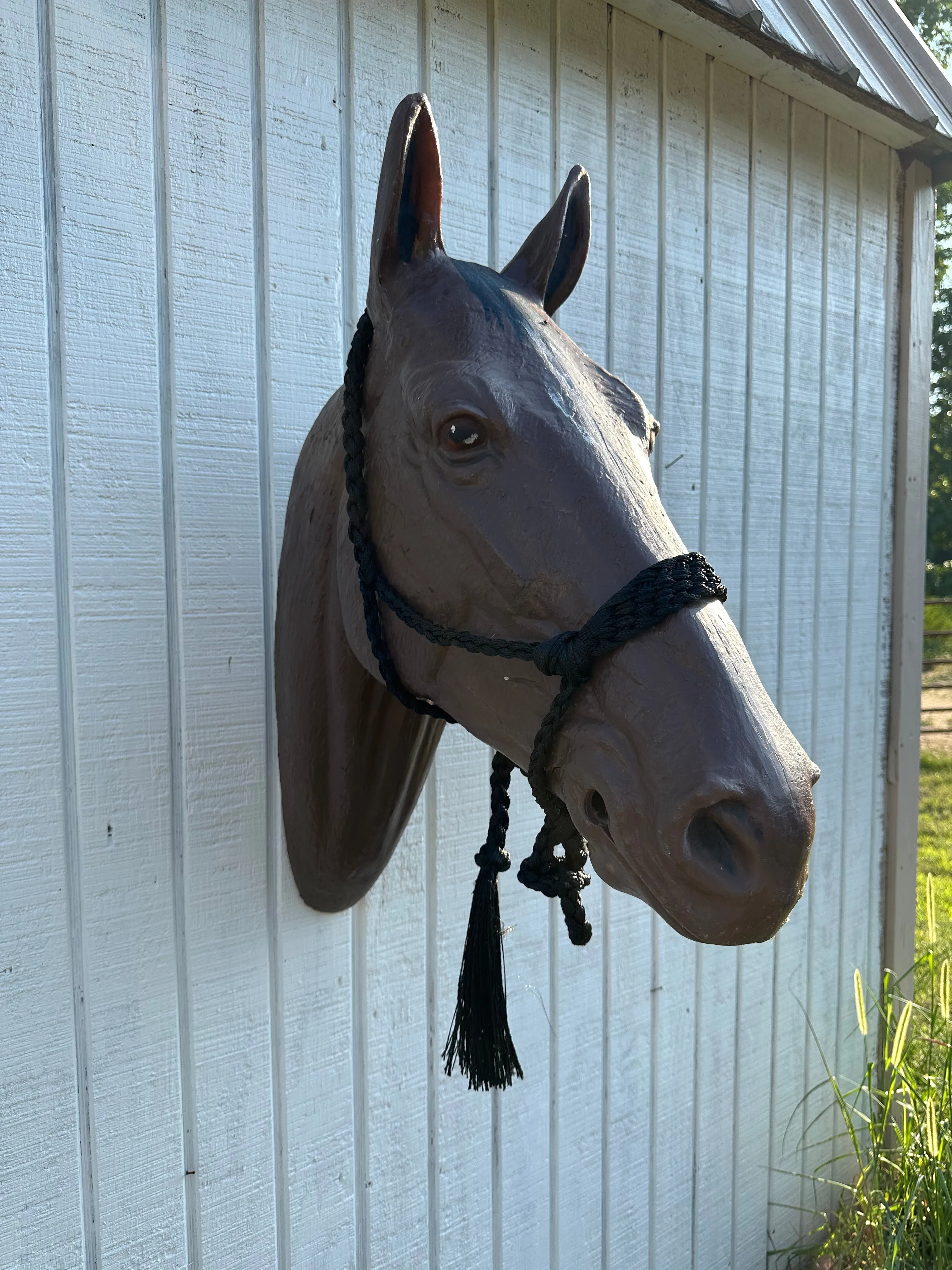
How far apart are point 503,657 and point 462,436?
0.22 m

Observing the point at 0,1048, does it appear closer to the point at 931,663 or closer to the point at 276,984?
the point at 276,984

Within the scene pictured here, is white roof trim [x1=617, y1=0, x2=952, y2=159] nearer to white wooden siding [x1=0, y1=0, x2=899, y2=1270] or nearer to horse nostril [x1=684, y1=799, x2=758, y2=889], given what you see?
white wooden siding [x1=0, y1=0, x2=899, y2=1270]

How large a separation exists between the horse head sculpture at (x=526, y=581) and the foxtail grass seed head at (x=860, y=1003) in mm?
1708

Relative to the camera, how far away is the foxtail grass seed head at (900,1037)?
8.03ft

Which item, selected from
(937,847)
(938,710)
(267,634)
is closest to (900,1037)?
(267,634)

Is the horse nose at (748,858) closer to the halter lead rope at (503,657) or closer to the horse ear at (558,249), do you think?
the halter lead rope at (503,657)

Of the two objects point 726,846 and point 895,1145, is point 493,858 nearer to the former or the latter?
point 726,846

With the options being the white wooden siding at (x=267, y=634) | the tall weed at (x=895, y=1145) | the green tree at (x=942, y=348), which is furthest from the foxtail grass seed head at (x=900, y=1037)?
the green tree at (x=942, y=348)

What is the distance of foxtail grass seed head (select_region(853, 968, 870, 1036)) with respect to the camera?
2396 mm

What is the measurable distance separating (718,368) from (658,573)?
1.40 m

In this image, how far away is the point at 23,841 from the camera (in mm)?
1165

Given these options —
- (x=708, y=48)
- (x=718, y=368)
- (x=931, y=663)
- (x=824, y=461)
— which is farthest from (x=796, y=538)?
(x=931, y=663)

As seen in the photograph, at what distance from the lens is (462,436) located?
0.95 metres

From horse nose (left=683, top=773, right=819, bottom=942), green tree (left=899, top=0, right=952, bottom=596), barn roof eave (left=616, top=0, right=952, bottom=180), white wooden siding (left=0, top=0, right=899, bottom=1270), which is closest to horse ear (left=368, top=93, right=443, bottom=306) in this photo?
white wooden siding (left=0, top=0, right=899, bottom=1270)
